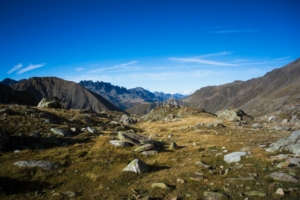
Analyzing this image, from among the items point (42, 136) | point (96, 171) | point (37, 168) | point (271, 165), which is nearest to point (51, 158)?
point (37, 168)

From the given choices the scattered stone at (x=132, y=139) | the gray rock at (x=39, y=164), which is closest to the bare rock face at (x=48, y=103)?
the scattered stone at (x=132, y=139)

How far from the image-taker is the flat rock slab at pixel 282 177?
46.2 feet

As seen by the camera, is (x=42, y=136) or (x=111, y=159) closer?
(x=111, y=159)

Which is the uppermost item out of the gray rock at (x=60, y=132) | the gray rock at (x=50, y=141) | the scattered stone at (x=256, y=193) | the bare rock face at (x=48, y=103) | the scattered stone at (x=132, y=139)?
the bare rock face at (x=48, y=103)

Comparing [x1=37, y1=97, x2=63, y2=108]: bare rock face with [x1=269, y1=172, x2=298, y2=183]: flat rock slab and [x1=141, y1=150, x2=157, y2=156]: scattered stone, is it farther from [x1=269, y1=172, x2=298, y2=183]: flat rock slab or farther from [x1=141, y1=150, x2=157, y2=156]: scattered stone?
[x1=269, y1=172, x2=298, y2=183]: flat rock slab

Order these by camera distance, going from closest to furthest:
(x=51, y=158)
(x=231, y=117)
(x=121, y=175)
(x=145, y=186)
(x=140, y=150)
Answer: (x=145, y=186) → (x=121, y=175) → (x=51, y=158) → (x=140, y=150) → (x=231, y=117)

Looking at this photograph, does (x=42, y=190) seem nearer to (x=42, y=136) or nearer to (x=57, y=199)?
(x=57, y=199)

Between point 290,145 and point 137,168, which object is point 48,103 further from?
point 290,145

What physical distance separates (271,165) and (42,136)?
27668mm

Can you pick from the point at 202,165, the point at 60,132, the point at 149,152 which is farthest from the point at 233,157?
the point at 60,132

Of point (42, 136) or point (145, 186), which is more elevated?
point (42, 136)

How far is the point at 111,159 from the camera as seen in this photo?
2178 cm

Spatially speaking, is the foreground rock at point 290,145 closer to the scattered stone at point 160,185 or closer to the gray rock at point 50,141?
the scattered stone at point 160,185

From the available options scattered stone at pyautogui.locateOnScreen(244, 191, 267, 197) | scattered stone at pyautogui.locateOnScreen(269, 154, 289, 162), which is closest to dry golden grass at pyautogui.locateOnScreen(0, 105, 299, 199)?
scattered stone at pyautogui.locateOnScreen(244, 191, 267, 197)
